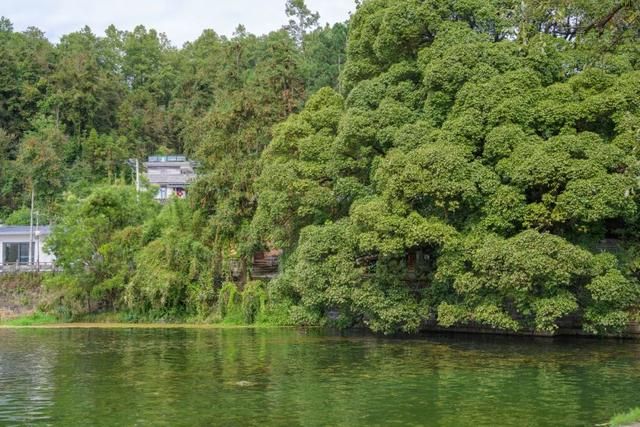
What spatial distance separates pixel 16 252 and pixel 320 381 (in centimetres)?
3740

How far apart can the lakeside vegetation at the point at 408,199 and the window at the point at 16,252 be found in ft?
38.6

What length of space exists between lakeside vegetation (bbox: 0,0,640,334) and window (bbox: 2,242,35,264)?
11.8 meters

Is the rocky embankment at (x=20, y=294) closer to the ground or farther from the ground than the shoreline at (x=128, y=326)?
farther from the ground

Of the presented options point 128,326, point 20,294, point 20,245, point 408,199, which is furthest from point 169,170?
point 408,199

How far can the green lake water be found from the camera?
13305 mm

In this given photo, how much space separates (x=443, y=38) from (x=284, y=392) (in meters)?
16.6

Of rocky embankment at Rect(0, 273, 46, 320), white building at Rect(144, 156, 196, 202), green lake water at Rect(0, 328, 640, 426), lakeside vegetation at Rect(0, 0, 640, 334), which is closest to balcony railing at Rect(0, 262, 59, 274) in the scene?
rocky embankment at Rect(0, 273, 46, 320)

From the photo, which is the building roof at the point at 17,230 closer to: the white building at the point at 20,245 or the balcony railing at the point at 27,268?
the white building at the point at 20,245

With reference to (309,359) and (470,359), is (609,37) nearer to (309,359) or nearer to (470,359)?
(470,359)

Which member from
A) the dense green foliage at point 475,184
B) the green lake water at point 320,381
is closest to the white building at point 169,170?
the dense green foliage at point 475,184

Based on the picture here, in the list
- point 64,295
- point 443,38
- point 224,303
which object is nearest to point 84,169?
point 64,295

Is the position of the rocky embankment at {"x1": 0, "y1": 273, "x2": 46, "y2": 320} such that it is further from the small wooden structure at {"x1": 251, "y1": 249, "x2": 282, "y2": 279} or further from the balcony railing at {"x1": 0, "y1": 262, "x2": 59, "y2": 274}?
the small wooden structure at {"x1": 251, "y1": 249, "x2": 282, "y2": 279}

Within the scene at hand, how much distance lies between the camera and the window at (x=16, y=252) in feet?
158

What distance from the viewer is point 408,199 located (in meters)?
24.9
